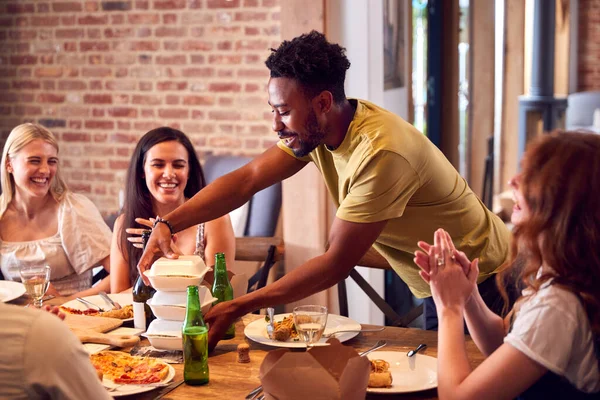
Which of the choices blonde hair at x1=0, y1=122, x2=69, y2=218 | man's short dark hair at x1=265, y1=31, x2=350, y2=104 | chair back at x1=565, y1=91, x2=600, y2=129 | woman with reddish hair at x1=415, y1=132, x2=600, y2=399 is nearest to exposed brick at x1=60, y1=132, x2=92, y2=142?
blonde hair at x1=0, y1=122, x2=69, y2=218

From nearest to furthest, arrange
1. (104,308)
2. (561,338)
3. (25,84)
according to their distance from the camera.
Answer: (561,338) → (104,308) → (25,84)

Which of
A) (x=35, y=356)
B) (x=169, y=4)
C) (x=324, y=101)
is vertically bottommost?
(x=35, y=356)

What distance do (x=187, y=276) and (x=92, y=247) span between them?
52.1 inches

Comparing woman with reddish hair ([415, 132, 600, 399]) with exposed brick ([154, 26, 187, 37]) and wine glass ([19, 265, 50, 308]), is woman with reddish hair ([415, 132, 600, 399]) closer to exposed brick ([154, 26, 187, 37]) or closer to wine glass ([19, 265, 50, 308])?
wine glass ([19, 265, 50, 308])

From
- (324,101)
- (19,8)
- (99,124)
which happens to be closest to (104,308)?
(324,101)

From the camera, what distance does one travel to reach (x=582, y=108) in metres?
9.56

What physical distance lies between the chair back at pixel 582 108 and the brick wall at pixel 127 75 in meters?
5.85

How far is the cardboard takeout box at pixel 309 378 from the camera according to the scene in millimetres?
1440

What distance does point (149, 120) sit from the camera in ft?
16.5

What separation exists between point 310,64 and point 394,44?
237 centimetres

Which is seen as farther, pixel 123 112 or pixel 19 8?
→ pixel 19 8

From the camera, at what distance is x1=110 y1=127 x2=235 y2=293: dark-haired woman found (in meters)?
2.79

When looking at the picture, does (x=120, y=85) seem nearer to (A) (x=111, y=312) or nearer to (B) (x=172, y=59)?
(B) (x=172, y=59)

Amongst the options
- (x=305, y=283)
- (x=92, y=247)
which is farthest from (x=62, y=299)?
(x=305, y=283)
